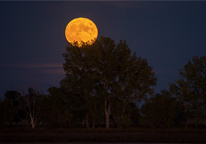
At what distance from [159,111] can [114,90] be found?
28.2 feet

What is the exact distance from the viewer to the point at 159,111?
128 ft

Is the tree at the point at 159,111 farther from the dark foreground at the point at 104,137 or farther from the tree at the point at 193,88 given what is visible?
the dark foreground at the point at 104,137

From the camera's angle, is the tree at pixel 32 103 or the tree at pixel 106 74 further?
the tree at pixel 32 103

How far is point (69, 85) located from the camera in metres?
42.1

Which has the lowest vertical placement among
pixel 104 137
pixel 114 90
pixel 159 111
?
pixel 104 137

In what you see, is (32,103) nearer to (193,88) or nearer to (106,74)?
(106,74)

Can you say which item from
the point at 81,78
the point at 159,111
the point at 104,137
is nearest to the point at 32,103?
the point at 81,78

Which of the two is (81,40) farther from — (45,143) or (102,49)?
(45,143)

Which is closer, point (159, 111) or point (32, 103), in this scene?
point (159, 111)

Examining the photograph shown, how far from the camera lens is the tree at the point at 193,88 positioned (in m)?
40.4

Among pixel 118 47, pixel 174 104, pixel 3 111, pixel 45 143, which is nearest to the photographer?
pixel 45 143

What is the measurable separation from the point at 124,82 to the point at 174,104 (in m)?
9.16

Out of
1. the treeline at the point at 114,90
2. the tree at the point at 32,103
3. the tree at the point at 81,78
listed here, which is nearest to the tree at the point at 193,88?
the treeline at the point at 114,90

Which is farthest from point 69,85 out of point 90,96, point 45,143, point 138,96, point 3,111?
point 45,143
